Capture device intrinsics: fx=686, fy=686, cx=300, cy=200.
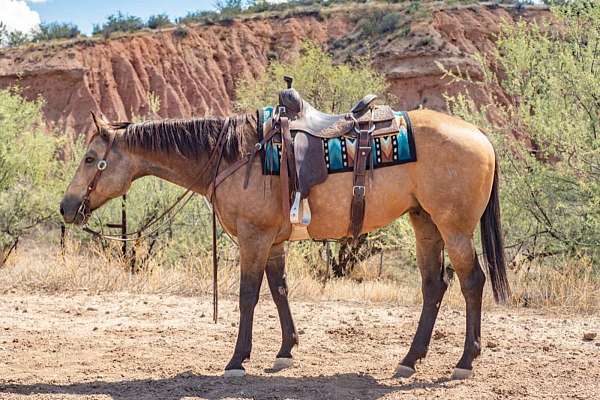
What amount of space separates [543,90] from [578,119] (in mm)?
1351

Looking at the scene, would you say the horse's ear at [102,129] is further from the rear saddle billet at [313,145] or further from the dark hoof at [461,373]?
the dark hoof at [461,373]

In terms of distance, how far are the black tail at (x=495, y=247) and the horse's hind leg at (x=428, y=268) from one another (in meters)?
0.39

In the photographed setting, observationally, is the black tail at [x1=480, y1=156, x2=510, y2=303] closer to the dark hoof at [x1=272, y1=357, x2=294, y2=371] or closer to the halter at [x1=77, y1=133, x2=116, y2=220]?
the dark hoof at [x1=272, y1=357, x2=294, y2=371]

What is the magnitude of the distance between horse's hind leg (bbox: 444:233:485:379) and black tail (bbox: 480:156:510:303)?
30 cm

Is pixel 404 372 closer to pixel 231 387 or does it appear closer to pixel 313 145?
pixel 231 387

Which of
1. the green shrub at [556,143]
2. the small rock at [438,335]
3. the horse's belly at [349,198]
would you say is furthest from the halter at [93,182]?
the green shrub at [556,143]

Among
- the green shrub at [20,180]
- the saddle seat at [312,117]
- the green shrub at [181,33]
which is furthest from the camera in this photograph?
the green shrub at [181,33]

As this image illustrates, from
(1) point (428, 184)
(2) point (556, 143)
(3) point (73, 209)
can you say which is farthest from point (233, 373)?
(2) point (556, 143)

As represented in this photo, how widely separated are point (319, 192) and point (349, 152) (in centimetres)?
39

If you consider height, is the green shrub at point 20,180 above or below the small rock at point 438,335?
above

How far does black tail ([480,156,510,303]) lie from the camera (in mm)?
5789

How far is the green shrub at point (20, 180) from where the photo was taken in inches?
586

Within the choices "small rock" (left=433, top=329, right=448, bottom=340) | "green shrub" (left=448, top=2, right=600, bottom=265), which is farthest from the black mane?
"green shrub" (left=448, top=2, right=600, bottom=265)

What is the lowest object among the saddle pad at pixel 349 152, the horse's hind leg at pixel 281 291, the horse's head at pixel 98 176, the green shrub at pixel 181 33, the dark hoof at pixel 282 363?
the dark hoof at pixel 282 363
